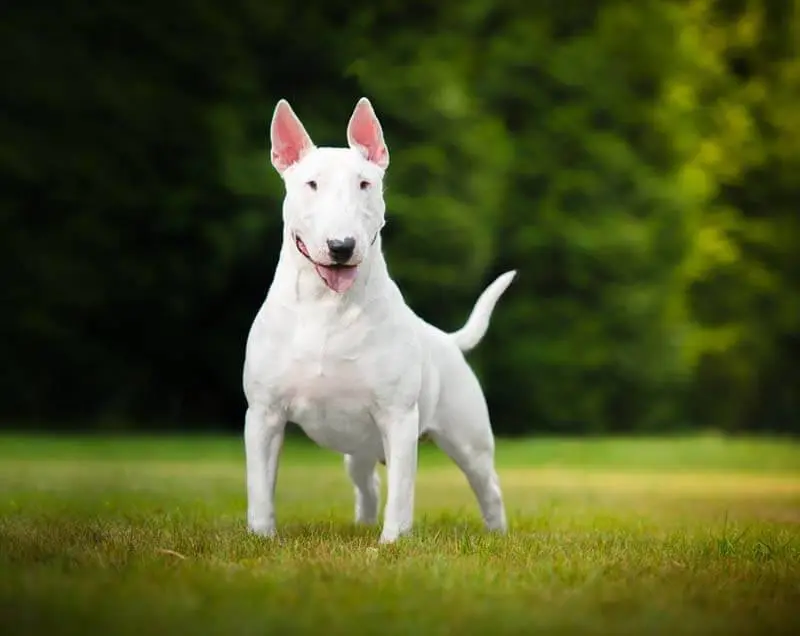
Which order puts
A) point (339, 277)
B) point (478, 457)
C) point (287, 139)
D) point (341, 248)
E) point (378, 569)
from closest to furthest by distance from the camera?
1. point (378, 569)
2. point (341, 248)
3. point (339, 277)
4. point (287, 139)
5. point (478, 457)

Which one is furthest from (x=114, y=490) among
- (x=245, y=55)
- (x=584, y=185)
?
(x=584, y=185)

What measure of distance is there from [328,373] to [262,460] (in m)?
0.47

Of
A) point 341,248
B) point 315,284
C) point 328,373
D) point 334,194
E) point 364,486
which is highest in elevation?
point 334,194

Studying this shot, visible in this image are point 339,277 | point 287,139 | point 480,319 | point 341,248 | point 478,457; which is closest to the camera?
point 341,248

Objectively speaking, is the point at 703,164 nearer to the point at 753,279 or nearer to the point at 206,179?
the point at 753,279

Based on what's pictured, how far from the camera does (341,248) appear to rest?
504cm

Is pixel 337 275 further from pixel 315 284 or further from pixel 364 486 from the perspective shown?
pixel 364 486

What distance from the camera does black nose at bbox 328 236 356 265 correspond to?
16.5ft

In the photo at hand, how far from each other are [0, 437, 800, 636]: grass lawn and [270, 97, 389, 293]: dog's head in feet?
3.58

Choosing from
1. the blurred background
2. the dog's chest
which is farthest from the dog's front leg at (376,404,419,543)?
the blurred background

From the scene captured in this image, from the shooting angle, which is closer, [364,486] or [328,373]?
[328,373]

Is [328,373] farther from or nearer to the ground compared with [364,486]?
farther from the ground

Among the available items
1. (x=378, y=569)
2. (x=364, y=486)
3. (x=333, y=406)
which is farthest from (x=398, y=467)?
(x=364, y=486)

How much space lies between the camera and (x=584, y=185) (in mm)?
22344
